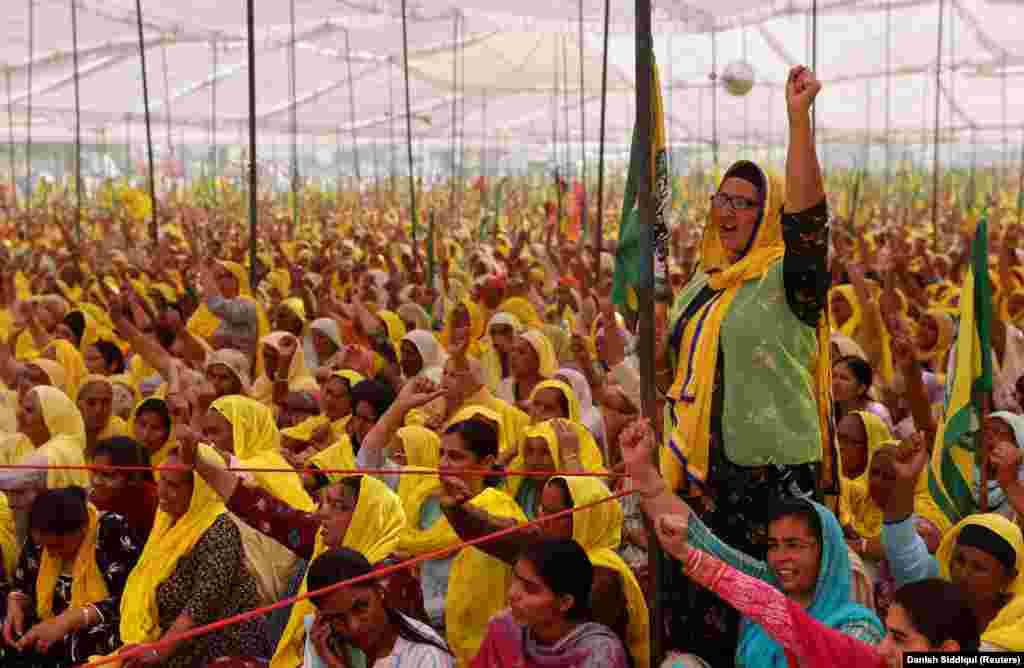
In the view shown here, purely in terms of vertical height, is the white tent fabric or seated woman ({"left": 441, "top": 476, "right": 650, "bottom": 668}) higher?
the white tent fabric

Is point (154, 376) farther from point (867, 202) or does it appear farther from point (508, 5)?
point (867, 202)

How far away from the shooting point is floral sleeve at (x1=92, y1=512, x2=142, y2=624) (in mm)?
3666

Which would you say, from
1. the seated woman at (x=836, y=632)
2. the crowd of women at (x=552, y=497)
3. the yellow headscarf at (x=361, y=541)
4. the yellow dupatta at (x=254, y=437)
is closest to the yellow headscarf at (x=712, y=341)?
the crowd of women at (x=552, y=497)

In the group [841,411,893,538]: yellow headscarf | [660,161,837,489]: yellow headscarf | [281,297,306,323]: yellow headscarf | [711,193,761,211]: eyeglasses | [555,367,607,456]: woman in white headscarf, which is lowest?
[841,411,893,538]: yellow headscarf

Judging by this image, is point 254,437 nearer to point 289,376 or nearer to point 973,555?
point 289,376

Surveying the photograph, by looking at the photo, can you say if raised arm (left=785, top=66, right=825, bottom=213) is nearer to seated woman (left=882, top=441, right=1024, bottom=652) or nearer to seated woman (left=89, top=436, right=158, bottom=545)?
seated woman (left=882, top=441, right=1024, bottom=652)

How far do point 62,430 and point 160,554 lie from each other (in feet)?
4.72

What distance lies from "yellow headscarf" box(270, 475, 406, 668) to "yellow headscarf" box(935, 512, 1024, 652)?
4.60 ft

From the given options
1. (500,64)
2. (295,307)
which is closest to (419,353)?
(295,307)

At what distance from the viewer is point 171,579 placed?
11.2 ft

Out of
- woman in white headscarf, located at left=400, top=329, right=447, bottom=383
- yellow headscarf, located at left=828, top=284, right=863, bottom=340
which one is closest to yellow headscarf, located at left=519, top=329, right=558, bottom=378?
woman in white headscarf, located at left=400, top=329, right=447, bottom=383

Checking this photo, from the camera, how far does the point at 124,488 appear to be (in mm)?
3875

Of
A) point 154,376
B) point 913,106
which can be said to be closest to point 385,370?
point 154,376

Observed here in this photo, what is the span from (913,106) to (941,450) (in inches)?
842
